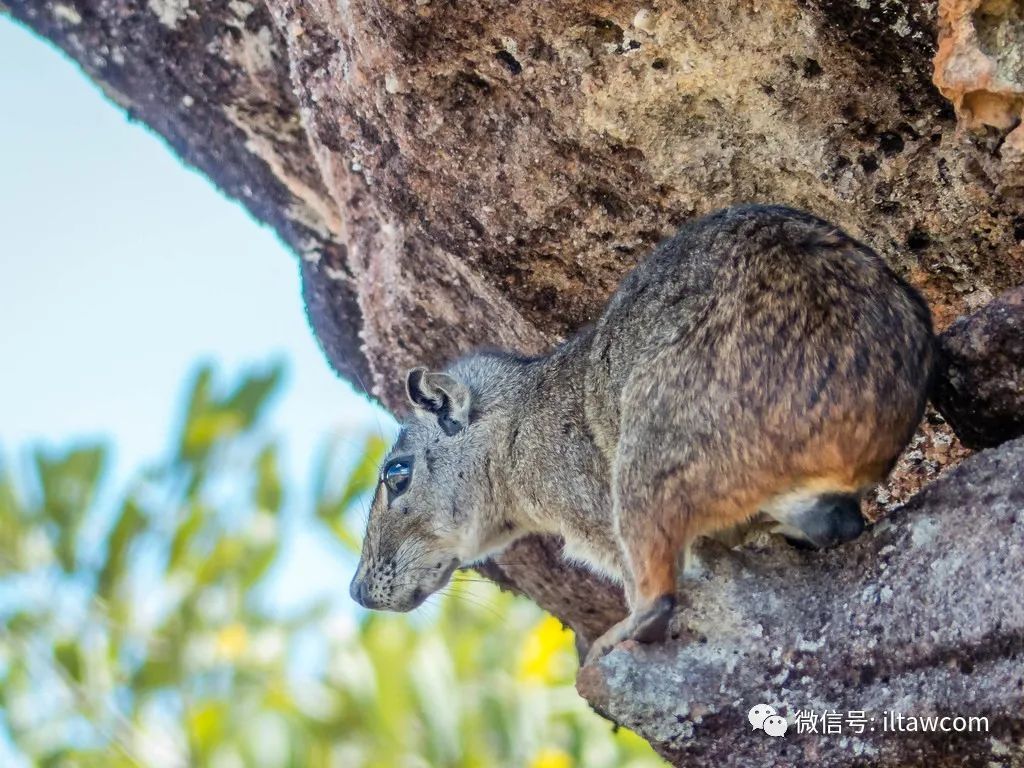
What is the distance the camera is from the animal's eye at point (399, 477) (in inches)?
257

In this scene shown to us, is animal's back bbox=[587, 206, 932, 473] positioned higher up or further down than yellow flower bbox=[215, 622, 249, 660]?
higher up

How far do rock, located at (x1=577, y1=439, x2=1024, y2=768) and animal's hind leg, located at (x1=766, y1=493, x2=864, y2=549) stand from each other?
0.35ft

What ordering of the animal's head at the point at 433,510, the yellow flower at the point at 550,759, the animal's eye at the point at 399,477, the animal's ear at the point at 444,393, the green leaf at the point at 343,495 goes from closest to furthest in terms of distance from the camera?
the animal's head at the point at 433,510 < the animal's ear at the point at 444,393 < the animal's eye at the point at 399,477 < the green leaf at the point at 343,495 < the yellow flower at the point at 550,759

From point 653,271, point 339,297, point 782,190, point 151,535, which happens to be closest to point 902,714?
point 653,271

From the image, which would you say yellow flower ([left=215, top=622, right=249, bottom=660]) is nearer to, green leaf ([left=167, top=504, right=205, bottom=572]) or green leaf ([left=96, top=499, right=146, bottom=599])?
green leaf ([left=167, top=504, right=205, bottom=572])

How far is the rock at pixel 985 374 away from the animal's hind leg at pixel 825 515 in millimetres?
645

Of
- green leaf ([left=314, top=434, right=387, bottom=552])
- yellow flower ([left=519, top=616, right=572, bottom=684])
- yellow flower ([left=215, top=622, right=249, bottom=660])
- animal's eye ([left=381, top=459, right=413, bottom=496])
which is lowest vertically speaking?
yellow flower ([left=519, top=616, right=572, bottom=684])

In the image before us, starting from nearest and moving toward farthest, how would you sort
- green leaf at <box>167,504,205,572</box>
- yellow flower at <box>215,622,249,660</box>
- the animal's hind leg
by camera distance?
the animal's hind leg
green leaf at <box>167,504,205,572</box>
yellow flower at <box>215,622,249,660</box>

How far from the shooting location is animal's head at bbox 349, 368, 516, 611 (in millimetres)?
6301

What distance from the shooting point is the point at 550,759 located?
1191 centimetres

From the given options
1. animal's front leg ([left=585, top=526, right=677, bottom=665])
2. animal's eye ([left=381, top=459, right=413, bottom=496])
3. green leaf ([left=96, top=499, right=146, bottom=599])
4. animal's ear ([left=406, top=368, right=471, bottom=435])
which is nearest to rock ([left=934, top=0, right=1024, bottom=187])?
animal's front leg ([left=585, top=526, right=677, bottom=665])

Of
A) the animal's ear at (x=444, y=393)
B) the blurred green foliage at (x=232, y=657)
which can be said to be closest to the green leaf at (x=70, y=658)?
the blurred green foliage at (x=232, y=657)

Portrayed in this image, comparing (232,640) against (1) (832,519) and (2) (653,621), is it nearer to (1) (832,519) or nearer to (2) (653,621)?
(2) (653,621)

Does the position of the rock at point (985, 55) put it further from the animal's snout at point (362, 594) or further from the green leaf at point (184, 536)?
the green leaf at point (184, 536)
